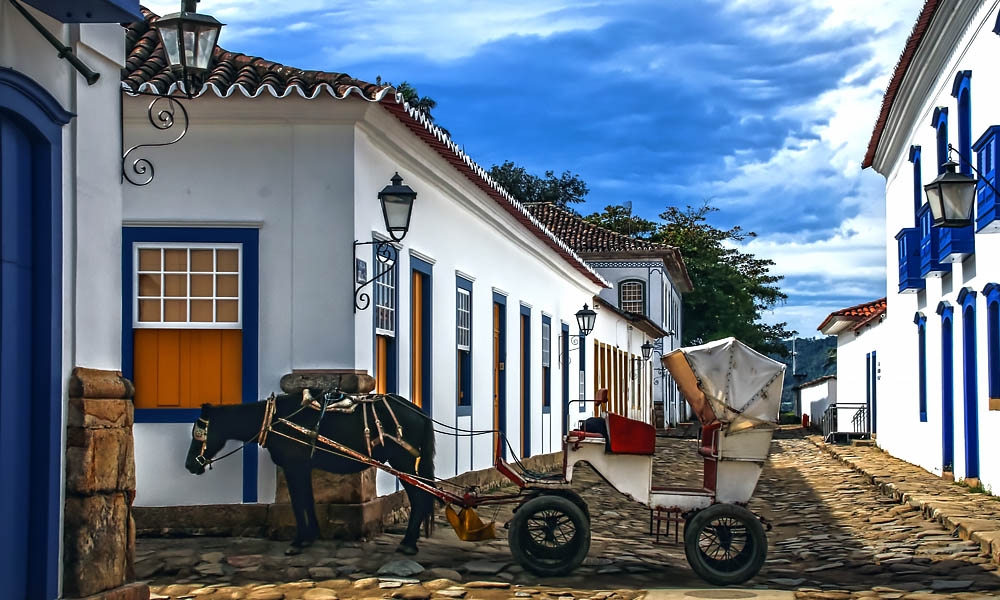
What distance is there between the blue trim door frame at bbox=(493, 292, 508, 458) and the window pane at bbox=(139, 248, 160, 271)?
268 inches

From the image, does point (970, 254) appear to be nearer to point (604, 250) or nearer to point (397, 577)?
point (397, 577)

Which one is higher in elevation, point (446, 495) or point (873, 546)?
point (446, 495)

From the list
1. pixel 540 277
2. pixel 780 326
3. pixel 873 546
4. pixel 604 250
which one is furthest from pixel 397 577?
pixel 780 326

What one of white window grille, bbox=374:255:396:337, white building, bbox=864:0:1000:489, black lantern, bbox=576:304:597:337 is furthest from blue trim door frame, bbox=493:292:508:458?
white building, bbox=864:0:1000:489

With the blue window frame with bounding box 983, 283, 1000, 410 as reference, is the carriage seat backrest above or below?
below

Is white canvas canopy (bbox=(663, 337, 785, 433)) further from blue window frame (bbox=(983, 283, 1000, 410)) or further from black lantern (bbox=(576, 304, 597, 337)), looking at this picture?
black lantern (bbox=(576, 304, 597, 337))

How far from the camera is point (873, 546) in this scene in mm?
10891

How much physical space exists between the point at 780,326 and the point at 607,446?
4951cm

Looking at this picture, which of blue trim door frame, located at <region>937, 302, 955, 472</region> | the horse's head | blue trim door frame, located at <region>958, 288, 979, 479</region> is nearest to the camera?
the horse's head

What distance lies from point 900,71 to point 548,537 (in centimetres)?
1166

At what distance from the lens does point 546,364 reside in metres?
20.7

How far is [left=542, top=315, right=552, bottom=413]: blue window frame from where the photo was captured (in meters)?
20.5

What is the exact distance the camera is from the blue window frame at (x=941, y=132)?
53.4ft

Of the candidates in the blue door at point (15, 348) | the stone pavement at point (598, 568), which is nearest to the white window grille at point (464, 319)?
the stone pavement at point (598, 568)
